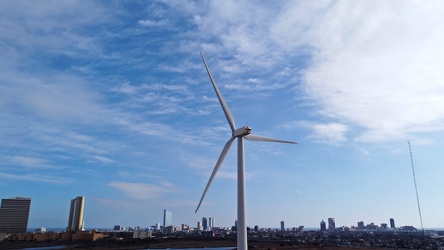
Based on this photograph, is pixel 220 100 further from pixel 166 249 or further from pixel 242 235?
pixel 166 249

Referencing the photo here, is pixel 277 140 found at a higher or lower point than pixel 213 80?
lower

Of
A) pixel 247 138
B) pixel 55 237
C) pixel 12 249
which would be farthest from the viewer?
pixel 55 237

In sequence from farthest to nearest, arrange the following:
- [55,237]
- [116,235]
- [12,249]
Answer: [116,235] < [55,237] < [12,249]

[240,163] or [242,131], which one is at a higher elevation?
[242,131]

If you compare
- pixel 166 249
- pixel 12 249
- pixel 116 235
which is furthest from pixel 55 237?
pixel 166 249

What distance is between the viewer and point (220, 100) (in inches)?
1464

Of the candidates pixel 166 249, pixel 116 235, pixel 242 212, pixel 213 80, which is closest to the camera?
pixel 242 212

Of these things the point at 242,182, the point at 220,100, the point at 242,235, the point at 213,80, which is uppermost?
the point at 213,80

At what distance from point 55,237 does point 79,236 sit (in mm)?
12110

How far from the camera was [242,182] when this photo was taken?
32375 mm

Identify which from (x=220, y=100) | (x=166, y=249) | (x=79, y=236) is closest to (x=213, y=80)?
(x=220, y=100)

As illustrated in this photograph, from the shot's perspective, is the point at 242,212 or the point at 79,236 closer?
the point at 242,212

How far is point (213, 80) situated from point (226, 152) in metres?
8.63

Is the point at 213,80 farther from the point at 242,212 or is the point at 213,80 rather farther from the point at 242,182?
the point at 242,212
